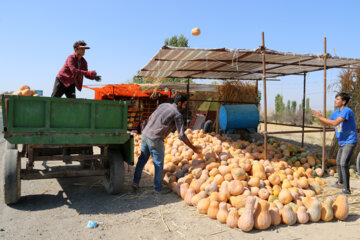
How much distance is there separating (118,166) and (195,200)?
1.56 metres

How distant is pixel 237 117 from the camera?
997 centimetres

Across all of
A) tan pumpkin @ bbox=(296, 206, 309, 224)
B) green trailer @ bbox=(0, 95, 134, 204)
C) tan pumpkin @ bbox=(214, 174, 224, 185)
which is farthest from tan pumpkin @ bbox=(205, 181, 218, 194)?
green trailer @ bbox=(0, 95, 134, 204)

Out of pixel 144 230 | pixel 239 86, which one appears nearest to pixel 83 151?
pixel 144 230

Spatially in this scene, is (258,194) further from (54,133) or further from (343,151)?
(54,133)

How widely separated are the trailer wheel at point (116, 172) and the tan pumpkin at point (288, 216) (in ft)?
9.22

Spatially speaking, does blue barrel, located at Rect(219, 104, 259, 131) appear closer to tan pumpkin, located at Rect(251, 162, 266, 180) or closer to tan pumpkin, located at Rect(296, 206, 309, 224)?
tan pumpkin, located at Rect(251, 162, 266, 180)

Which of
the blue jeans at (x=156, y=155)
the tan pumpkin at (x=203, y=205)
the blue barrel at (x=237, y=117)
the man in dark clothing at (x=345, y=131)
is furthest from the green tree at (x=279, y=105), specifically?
the tan pumpkin at (x=203, y=205)

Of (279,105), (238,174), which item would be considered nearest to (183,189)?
(238,174)

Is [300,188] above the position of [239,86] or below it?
below

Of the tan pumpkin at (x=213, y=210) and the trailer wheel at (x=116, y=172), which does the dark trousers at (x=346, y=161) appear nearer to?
the tan pumpkin at (x=213, y=210)

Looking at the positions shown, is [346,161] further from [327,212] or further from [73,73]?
[73,73]

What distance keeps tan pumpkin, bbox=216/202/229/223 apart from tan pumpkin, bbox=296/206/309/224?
1.04 metres

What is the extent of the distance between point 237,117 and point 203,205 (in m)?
6.22

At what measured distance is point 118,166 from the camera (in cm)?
494
